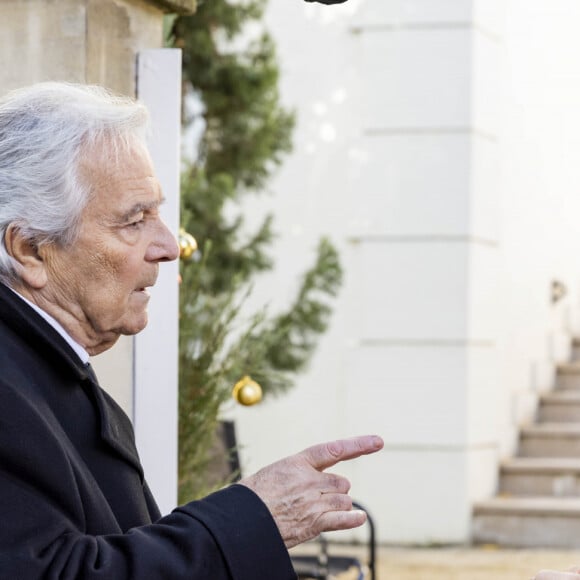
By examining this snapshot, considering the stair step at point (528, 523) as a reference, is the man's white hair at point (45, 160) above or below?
above

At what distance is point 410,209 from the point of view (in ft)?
25.5

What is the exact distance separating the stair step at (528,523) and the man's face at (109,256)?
19.4 ft

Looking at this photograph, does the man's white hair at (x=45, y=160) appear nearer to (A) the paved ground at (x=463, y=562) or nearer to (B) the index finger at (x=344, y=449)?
(B) the index finger at (x=344, y=449)

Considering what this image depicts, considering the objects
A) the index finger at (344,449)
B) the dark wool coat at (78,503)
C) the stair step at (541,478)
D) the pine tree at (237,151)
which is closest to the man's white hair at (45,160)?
the dark wool coat at (78,503)

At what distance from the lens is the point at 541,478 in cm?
812

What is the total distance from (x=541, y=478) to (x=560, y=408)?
1025 millimetres

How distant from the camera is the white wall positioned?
7691mm

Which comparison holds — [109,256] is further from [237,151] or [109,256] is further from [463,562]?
[463,562]

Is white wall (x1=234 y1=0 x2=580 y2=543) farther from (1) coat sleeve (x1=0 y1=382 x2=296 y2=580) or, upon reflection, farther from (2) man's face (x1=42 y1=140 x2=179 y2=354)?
(1) coat sleeve (x1=0 y1=382 x2=296 y2=580)

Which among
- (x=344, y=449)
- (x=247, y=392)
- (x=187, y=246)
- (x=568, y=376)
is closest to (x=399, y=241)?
(x=568, y=376)

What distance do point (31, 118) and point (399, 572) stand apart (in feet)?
17.6

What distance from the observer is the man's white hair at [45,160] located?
186cm

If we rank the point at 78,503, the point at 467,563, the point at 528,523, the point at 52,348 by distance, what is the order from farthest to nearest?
1. the point at 528,523
2. the point at 467,563
3. the point at 52,348
4. the point at 78,503

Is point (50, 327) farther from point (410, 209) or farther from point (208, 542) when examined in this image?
point (410, 209)
